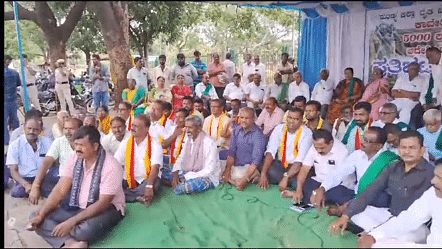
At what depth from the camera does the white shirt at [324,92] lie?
23.7ft

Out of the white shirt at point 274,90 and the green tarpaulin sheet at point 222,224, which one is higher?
the white shirt at point 274,90

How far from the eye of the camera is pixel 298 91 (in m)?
7.38

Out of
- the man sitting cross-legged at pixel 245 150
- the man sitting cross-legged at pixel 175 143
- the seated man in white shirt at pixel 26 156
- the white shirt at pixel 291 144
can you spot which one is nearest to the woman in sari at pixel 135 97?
the man sitting cross-legged at pixel 175 143

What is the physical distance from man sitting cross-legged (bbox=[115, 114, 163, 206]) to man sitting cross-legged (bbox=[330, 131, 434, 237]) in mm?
1733

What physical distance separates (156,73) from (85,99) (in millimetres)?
1707

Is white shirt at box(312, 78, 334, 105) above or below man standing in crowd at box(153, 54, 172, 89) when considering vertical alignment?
below

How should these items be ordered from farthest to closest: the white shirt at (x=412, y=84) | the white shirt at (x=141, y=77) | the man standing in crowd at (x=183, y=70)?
the man standing in crowd at (x=183, y=70)
the white shirt at (x=141, y=77)
the white shirt at (x=412, y=84)

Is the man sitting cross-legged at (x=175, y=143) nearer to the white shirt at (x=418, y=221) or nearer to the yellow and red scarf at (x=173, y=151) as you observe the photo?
the yellow and red scarf at (x=173, y=151)

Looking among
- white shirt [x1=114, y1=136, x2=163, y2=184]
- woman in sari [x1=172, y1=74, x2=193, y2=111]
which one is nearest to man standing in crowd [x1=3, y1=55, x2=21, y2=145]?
woman in sari [x1=172, y1=74, x2=193, y2=111]

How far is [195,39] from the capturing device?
41.4 feet

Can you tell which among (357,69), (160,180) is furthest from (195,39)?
(160,180)

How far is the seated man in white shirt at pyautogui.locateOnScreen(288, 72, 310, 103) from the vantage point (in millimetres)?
7336

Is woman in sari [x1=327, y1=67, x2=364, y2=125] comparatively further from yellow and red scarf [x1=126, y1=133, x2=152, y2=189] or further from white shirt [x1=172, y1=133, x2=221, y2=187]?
yellow and red scarf [x1=126, y1=133, x2=152, y2=189]

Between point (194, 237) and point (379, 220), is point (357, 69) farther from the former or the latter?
point (194, 237)
